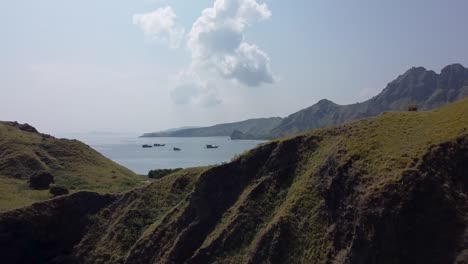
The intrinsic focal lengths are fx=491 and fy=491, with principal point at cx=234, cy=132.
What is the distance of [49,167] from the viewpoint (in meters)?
90.4

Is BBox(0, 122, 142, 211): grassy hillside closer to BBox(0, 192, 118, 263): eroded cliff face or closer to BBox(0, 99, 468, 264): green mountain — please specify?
BBox(0, 192, 118, 263): eroded cliff face

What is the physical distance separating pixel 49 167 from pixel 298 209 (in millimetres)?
58727

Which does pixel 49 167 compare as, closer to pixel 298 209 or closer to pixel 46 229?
pixel 46 229

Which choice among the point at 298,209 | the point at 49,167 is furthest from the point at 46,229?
the point at 298,209

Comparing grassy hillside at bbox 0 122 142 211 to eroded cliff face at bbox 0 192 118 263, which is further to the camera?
grassy hillside at bbox 0 122 142 211

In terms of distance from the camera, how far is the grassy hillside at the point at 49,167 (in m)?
75.0

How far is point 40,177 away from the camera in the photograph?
7825 centimetres

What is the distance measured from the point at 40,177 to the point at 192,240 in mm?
36455

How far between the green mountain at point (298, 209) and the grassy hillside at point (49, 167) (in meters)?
9.20

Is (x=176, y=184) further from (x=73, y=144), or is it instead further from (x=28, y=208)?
(x=73, y=144)

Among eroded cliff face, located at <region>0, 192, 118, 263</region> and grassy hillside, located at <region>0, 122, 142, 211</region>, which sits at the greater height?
grassy hillside, located at <region>0, 122, 142, 211</region>

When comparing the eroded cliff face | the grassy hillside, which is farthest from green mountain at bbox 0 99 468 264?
the grassy hillside

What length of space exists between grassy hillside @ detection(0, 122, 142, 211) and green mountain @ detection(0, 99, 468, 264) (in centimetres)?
920

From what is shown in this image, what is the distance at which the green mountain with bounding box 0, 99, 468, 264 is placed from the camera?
37.7 metres
